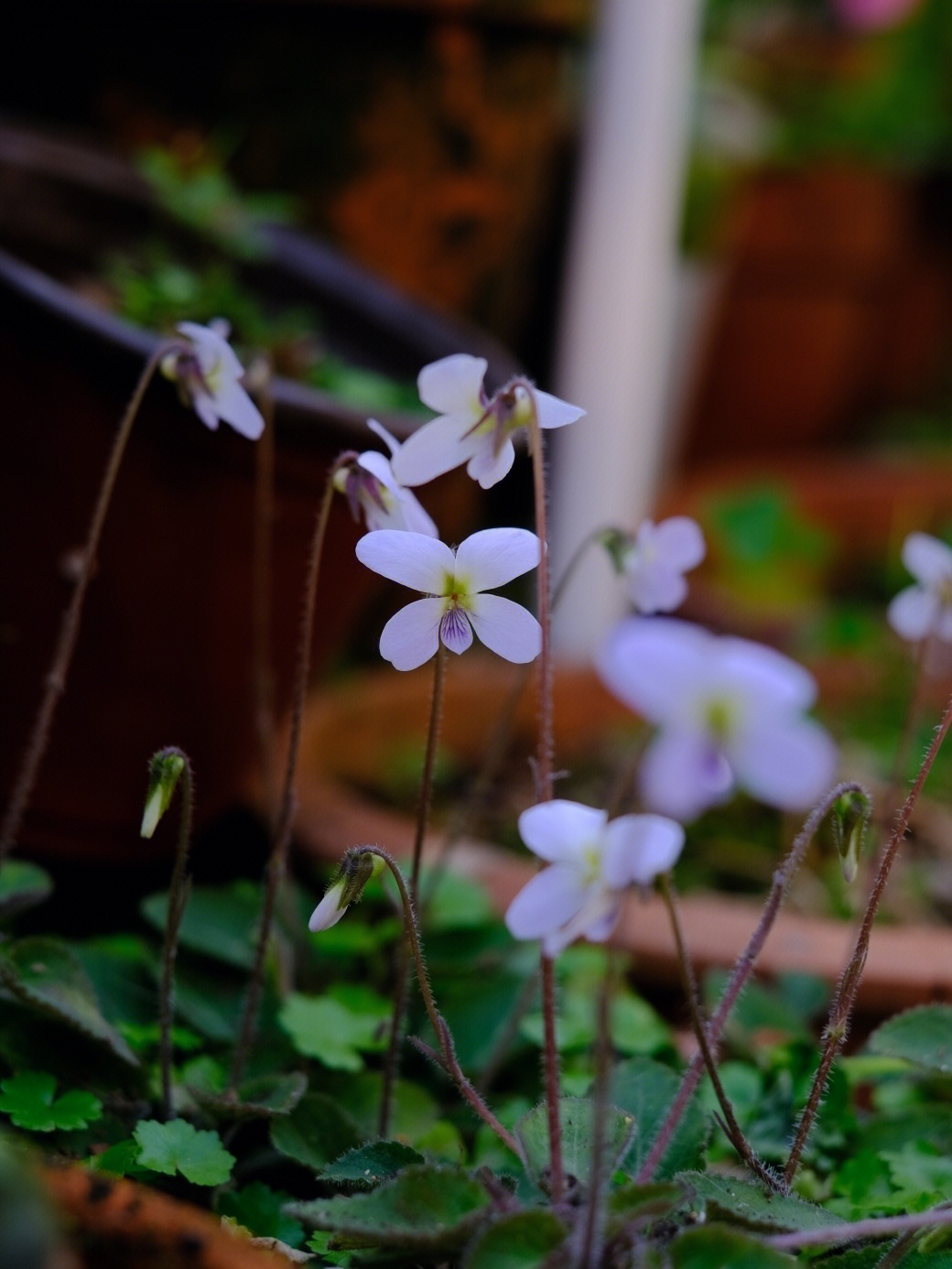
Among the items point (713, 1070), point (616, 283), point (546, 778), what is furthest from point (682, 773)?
point (616, 283)

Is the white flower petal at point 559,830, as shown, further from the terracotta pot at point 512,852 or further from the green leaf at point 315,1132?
the green leaf at point 315,1132

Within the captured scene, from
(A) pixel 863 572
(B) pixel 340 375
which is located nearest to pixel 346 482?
(B) pixel 340 375

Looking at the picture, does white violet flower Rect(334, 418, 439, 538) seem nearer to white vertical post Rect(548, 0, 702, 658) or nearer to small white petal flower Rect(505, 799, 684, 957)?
small white petal flower Rect(505, 799, 684, 957)

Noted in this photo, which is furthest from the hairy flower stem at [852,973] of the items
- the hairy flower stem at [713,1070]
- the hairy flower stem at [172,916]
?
the hairy flower stem at [172,916]

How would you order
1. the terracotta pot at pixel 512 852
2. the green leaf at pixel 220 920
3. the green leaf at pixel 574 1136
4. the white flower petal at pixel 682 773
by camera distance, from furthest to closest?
the terracotta pot at pixel 512 852 → the green leaf at pixel 220 920 → the green leaf at pixel 574 1136 → the white flower petal at pixel 682 773

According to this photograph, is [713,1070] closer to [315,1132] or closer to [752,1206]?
[752,1206]

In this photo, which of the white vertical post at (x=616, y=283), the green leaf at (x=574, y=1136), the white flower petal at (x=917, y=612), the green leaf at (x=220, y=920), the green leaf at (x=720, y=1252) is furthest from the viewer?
the white vertical post at (x=616, y=283)

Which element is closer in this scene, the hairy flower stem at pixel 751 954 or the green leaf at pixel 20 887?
the hairy flower stem at pixel 751 954
